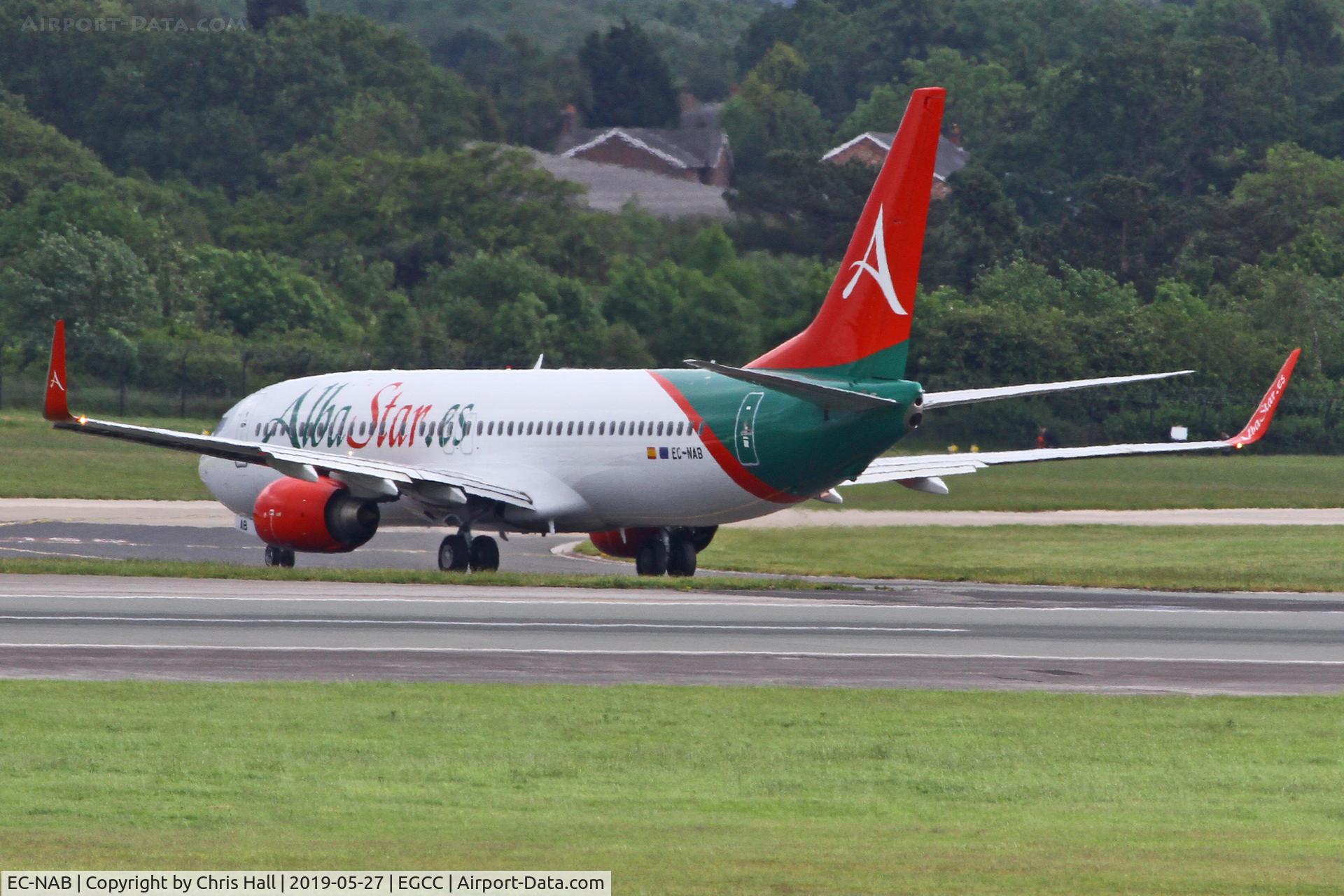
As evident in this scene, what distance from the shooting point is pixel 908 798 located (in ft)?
50.7

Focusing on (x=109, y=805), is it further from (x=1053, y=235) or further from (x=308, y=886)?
(x=1053, y=235)

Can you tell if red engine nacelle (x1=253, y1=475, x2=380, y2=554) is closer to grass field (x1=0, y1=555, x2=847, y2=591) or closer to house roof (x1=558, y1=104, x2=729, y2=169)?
grass field (x1=0, y1=555, x2=847, y2=591)

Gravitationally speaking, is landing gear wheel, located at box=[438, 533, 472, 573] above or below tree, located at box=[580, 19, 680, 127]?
below

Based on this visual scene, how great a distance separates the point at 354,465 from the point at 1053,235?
60593 millimetres

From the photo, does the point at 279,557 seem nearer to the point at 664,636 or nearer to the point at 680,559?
the point at 680,559

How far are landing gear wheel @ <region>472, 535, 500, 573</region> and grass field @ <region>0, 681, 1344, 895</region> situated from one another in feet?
57.9

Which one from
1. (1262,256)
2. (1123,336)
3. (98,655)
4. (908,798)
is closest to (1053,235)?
(1262,256)

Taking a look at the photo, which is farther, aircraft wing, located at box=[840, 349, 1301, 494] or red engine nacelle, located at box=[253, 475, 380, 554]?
aircraft wing, located at box=[840, 349, 1301, 494]

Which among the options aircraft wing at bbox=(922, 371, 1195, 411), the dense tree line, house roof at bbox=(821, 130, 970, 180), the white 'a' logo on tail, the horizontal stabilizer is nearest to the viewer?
the horizontal stabilizer

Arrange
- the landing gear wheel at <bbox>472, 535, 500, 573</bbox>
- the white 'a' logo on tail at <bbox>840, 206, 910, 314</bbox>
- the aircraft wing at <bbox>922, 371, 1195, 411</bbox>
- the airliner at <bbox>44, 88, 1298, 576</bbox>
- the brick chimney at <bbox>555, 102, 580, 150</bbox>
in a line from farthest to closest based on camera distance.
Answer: the brick chimney at <bbox>555, 102, 580, 150</bbox> < the landing gear wheel at <bbox>472, 535, 500, 573</bbox> < the aircraft wing at <bbox>922, 371, 1195, 411</bbox> < the airliner at <bbox>44, 88, 1298, 576</bbox> < the white 'a' logo on tail at <bbox>840, 206, 910, 314</bbox>

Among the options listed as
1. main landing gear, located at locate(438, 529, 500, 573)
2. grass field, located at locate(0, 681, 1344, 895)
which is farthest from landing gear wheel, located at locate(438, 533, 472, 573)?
grass field, located at locate(0, 681, 1344, 895)

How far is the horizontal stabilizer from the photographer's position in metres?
32.8

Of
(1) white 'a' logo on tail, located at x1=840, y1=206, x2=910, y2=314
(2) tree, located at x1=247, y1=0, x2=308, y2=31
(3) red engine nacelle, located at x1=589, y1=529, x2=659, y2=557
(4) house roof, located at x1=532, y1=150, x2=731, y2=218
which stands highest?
(2) tree, located at x1=247, y1=0, x2=308, y2=31

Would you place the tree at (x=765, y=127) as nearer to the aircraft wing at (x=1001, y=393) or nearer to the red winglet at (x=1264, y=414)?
the red winglet at (x=1264, y=414)
